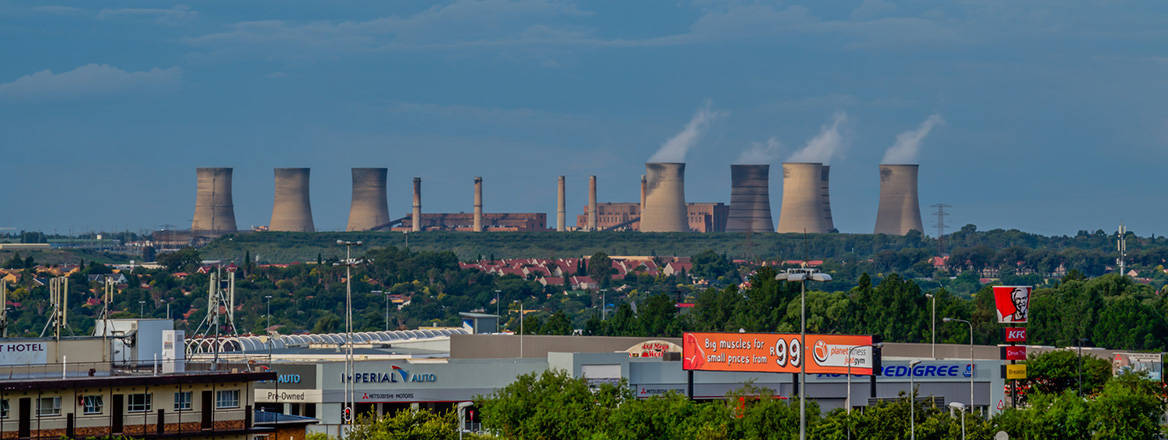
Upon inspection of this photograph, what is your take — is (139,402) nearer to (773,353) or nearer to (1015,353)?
(773,353)

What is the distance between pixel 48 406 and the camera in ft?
184

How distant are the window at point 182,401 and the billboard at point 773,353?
35.5 meters

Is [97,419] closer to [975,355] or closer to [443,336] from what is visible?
[975,355]

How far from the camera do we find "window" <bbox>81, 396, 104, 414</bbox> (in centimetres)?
5692

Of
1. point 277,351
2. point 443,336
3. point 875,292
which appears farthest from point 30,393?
point 875,292

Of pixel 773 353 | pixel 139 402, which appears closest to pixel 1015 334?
pixel 773 353

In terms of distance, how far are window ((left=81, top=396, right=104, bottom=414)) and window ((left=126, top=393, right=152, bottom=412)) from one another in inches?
36.7

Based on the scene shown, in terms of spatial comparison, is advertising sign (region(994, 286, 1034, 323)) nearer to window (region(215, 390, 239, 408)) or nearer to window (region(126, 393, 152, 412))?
window (region(215, 390, 239, 408))

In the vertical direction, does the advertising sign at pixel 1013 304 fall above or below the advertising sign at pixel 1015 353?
above

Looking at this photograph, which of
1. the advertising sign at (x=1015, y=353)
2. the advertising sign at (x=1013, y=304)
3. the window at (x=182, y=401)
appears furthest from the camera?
the advertising sign at (x=1013, y=304)

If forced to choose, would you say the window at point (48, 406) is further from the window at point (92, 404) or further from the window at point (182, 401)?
the window at point (182, 401)

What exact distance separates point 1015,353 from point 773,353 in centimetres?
1717

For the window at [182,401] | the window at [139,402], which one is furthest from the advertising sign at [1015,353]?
the window at [139,402]

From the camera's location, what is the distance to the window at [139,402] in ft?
190
